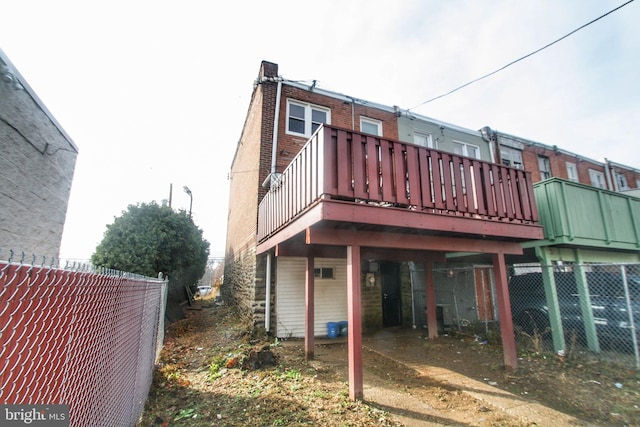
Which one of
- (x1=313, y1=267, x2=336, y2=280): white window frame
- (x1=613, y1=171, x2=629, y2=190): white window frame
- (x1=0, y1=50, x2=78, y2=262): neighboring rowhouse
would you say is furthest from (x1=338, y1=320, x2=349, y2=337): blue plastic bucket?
(x1=613, y1=171, x2=629, y2=190): white window frame

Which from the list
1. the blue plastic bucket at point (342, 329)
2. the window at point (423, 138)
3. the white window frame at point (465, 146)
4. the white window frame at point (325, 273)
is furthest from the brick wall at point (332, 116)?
the blue plastic bucket at point (342, 329)

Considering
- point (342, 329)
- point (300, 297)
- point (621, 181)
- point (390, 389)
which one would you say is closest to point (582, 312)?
point (390, 389)

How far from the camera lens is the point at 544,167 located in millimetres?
14125

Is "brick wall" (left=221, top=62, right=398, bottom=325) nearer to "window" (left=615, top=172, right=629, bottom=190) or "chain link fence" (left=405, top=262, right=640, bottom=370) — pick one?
"chain link fence" (left=405, top=262, right=640, bottom=370)

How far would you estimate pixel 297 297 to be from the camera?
8.28m

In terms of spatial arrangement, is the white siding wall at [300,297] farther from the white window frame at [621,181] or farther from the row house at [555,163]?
the white window frame at [621,181]

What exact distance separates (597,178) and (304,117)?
1735cm

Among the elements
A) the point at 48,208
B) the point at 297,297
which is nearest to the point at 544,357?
the point at 297,297

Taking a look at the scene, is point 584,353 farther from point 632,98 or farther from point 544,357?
point 632,98

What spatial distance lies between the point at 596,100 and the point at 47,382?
1064 centimetres

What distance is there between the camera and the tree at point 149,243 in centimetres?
923

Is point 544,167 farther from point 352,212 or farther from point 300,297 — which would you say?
point 352,212

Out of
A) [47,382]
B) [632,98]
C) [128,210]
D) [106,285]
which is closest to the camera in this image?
[47,382]
